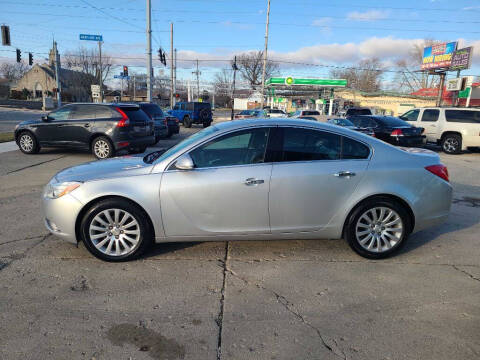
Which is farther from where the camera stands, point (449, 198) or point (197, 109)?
point (197, 109)

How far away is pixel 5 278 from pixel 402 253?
4.39 meters

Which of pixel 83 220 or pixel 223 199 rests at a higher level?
pixel 223 199

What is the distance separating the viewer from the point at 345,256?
4059 mm

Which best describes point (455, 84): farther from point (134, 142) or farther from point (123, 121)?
point (123, 121)

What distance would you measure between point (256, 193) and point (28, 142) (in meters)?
10.1

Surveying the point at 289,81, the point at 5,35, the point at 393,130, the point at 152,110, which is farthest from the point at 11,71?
the point at 393,130

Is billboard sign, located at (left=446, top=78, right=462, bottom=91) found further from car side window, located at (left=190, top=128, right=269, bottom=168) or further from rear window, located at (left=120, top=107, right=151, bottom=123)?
car side window, located at (left=190, top=128, right=269, bottom=168)

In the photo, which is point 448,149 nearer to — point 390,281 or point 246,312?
point 390,281

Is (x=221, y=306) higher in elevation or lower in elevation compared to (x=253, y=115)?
lower

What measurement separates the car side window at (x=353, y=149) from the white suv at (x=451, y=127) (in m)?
12.2

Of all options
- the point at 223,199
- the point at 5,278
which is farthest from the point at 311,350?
the point at 5,278

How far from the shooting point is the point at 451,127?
13.8 m

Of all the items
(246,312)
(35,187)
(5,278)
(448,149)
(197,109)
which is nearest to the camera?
(246,312)

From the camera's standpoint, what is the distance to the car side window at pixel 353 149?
387cm
